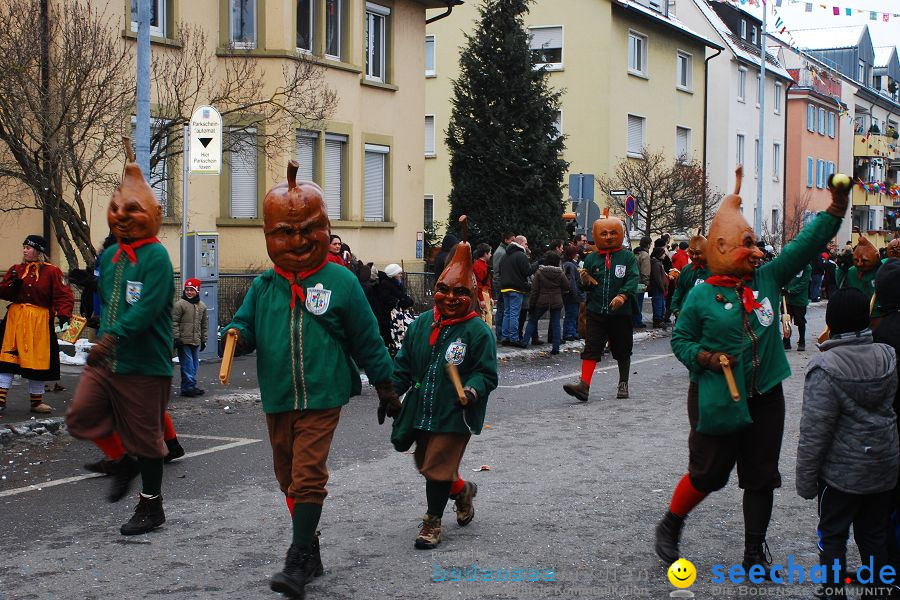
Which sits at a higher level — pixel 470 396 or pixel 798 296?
pixel 798 296

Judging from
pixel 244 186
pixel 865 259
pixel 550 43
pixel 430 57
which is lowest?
pixel 865 259

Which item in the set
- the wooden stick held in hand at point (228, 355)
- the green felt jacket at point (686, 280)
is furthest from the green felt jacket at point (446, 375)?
the green felt jacket at point (686, 280)

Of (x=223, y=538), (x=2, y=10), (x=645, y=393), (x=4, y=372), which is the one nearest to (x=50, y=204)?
(x=2, y=10)

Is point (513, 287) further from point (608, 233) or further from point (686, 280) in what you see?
point (686, 280)

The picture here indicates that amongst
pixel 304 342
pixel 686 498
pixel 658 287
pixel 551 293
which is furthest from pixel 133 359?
pixel 658 287

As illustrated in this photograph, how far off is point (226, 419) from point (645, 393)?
4.83 meters

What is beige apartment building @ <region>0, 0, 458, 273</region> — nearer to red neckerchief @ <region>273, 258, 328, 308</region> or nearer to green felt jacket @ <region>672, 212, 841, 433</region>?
red neckerchief @ <region>273, 258, 328, 308</region>

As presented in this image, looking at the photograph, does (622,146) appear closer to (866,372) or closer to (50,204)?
(50,204)

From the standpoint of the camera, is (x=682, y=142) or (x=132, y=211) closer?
(x=132, y=211)

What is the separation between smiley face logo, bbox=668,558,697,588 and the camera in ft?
17.6

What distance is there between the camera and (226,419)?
11070mm

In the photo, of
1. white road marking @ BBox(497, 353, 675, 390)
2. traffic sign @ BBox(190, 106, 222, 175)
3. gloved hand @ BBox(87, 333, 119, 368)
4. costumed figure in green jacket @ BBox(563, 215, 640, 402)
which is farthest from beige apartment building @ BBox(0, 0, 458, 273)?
gloved hand @ BBox(87, 333, 119, 368)

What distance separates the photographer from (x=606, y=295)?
12.0 metres

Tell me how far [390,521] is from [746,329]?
98.1 inches
